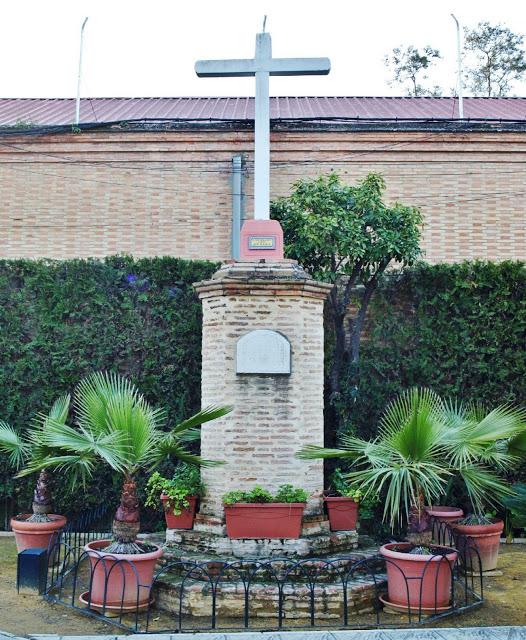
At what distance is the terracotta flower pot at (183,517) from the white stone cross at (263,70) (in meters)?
3.27

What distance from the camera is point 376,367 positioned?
964 cm

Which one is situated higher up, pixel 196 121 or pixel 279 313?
pixel 196 121

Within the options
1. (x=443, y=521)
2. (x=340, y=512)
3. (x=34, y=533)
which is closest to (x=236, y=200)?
(x=340, y=512)

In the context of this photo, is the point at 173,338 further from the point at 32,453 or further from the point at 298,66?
the point at 298,66

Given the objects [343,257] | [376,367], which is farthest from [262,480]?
[343,257]

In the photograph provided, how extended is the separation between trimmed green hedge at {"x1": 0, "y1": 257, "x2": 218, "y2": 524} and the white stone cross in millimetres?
2096

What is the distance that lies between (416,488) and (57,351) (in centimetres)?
529

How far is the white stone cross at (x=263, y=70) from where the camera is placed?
8.09m

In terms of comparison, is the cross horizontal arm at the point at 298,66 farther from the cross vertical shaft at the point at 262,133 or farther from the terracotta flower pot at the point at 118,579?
the terracotta flower pot at the point at 118,579

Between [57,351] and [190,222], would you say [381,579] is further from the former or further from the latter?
[190,222]

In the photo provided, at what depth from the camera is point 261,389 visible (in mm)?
7453

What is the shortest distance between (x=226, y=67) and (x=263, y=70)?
1.41ft

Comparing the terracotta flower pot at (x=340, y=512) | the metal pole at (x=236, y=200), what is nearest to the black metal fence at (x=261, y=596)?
the terracotta flower pot at (x=340, y=512)

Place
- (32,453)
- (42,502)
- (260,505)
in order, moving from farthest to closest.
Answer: (42,502)
(32,453)
(260,505)
